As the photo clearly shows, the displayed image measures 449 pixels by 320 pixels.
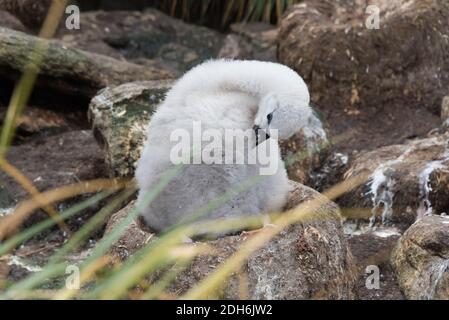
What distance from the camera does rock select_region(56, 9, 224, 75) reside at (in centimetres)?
845

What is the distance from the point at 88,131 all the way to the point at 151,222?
3.33 meters

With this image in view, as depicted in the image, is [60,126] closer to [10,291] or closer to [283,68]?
[283,68]

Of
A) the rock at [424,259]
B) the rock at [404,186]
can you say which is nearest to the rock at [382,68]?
the rock at [404,186]

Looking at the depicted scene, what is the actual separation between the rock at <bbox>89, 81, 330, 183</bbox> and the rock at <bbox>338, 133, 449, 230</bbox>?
397mm

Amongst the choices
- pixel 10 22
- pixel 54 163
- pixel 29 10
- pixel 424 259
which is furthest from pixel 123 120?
pixel 29 10

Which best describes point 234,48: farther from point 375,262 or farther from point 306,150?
point 375,262

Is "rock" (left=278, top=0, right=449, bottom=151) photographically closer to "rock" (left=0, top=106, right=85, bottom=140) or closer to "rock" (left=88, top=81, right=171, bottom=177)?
"rock" (left=88, top=81, right=171, bottom=177)

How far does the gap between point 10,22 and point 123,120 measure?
9.68 ft

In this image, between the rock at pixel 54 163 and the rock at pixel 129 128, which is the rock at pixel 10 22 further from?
the rock at pixel 129 128

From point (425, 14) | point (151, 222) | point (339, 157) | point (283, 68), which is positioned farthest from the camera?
point (425, 14)

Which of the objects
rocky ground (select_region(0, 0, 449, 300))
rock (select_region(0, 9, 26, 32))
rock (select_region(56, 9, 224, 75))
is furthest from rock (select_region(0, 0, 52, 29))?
rock (select_region(0, 9, 26, 32))

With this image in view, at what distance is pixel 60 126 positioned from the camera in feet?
22.9

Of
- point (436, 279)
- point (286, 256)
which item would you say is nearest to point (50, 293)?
point (286, 256)

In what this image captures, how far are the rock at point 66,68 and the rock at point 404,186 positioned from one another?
7.26 feet
